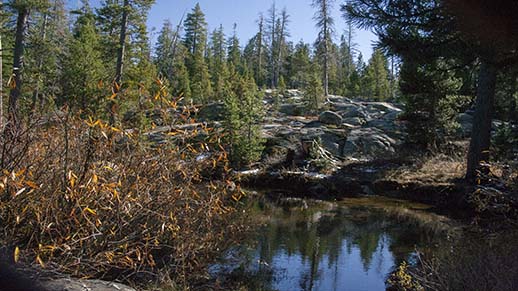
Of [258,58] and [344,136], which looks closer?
[344,136]

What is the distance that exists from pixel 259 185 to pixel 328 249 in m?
8.77

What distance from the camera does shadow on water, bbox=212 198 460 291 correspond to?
6195mm

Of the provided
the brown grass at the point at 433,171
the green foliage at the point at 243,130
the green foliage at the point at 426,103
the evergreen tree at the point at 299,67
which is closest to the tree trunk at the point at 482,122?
the brown grass at the point at 433,171

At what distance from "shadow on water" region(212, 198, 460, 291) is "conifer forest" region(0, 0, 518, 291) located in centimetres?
4

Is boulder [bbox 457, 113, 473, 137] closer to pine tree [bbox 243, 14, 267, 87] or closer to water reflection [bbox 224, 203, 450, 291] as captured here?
water reflection [bbox 224, 203, 450, 291]

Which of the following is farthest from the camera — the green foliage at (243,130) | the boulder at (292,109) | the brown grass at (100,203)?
the boulder at (292,109)

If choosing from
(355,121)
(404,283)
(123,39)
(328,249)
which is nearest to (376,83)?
Result: (355,121)

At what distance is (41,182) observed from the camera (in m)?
3.76

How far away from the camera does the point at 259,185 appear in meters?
16.6

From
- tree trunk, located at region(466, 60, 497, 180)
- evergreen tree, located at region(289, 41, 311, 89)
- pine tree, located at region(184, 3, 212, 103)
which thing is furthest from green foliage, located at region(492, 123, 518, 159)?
evergreen tree, located at region(289, 41, 311, 89)

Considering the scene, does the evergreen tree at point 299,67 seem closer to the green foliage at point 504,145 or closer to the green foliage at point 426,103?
the green foliage at point 426,103

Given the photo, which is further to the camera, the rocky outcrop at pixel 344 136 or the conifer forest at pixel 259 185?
the rocky outcrop at pixel 344 136

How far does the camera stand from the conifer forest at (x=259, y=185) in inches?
145

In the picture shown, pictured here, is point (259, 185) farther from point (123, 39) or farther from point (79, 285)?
point (79, 285)
